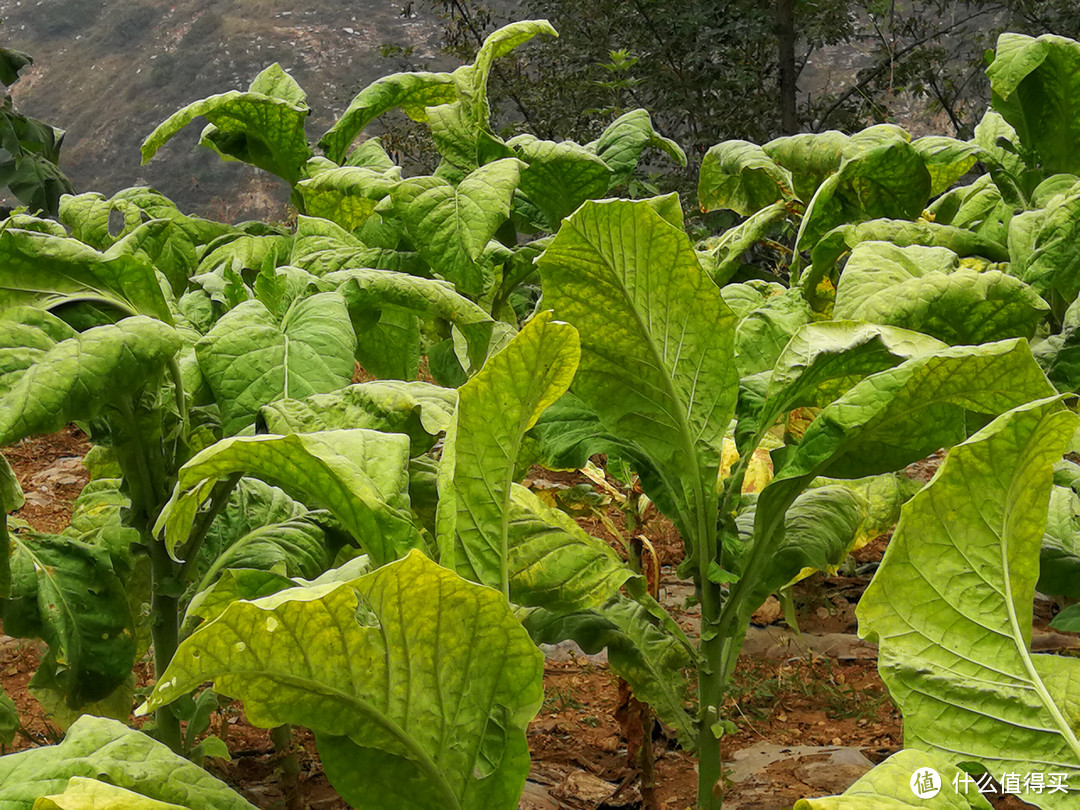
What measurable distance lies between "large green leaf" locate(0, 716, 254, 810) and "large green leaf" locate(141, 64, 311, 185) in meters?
1.33

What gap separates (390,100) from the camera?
2.11 metres

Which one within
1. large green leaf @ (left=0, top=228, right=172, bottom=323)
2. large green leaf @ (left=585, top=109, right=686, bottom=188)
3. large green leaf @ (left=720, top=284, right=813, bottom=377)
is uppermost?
large green leaf @ (left=0, top=228, right=172, bottom=323)

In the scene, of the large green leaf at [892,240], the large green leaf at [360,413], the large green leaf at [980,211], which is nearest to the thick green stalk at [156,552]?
the large green leaf at [360,413]

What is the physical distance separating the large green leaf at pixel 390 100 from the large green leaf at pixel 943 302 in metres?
1.01

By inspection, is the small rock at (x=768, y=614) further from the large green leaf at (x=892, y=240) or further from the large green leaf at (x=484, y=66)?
the large green leaf at (x=484, y=66)

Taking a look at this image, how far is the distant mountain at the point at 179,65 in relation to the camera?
10.1 m

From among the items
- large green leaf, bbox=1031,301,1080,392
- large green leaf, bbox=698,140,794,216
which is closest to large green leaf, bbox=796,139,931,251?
large green leaf, bbox=698,140,794,216


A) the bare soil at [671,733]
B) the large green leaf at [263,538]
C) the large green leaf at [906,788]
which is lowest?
the bare soil at [671,733]

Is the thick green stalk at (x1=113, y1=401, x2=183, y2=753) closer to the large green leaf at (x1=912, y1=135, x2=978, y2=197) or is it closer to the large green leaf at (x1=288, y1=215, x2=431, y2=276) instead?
the large green leaf at (x1=288, y1=215, x2=431, y2=276)

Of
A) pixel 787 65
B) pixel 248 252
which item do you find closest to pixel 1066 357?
pixel 248 252

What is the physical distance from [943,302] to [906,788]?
2.33 feet

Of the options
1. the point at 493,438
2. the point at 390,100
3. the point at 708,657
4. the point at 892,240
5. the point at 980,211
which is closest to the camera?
the point at 493,438

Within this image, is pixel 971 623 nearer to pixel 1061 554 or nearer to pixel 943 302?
pixel 943 302

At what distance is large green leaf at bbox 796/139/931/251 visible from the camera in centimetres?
181
